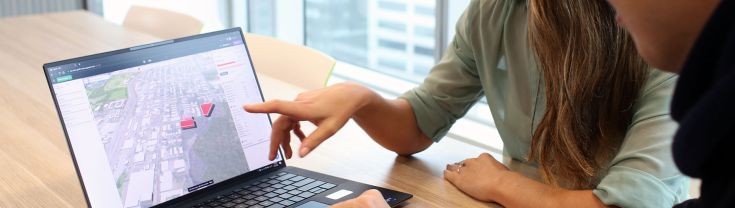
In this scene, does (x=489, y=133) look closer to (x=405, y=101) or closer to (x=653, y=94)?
(x=405, y=101)

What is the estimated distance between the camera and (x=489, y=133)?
3.16 meters

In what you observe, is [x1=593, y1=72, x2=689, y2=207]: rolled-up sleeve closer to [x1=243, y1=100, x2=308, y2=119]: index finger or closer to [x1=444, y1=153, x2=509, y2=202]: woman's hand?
[x1=444, y1=153, x2=509, y2=202]: woman's hand

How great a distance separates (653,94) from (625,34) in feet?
0.32

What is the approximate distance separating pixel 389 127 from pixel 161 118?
43 centimetres

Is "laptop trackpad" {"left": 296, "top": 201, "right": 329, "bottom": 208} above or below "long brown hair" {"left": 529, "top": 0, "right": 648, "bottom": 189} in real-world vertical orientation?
below

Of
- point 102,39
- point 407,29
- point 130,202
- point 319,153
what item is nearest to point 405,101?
point 319,153

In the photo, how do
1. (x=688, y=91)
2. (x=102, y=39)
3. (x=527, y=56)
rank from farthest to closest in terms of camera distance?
(x=102, y=39) → (x=527, y=56) → (x=688, y=91)

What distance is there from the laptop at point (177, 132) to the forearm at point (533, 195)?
0.49ft

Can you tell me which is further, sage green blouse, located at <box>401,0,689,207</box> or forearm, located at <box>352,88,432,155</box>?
forearm, located at <box>352,88,432,155</box>

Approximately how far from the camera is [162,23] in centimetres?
269

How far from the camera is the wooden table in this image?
1.38m

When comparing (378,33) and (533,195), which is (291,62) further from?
(378,33)

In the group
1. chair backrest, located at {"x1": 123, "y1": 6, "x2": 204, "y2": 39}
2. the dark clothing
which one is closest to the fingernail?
the dark clothing

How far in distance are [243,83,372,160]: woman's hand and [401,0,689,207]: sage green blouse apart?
7.8 inches
